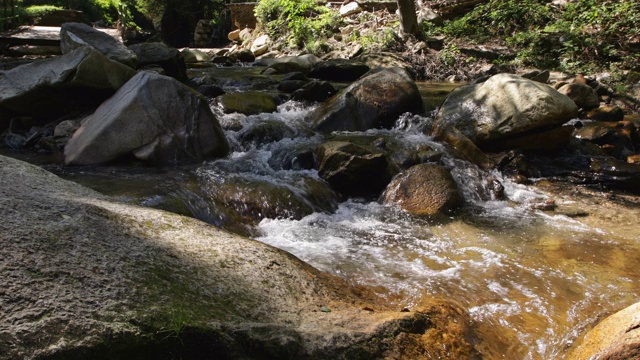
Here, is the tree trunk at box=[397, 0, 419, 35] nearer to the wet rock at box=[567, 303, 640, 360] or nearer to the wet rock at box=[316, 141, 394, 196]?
the wet rock at box=[316, 141, 394, 196]

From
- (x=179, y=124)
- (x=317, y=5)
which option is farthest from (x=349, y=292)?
(x=317, y=5)

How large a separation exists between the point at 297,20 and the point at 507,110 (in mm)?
12381

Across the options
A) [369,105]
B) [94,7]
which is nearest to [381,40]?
[369,105]

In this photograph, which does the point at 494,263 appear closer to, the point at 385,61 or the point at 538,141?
the point at 538,141

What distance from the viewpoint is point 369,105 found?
26.8 ft

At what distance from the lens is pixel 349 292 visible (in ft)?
Answer: 10.2

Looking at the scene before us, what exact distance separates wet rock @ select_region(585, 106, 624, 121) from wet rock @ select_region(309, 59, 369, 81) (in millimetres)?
5439

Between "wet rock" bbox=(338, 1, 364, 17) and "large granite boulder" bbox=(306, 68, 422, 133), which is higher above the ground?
"wet rock" bbox=(338, 1, 364, 17)

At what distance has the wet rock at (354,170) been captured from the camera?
5.85 m

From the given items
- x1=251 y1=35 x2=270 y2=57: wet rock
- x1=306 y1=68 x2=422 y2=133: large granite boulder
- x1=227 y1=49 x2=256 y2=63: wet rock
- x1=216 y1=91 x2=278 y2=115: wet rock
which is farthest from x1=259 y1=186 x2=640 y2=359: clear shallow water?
x1=251 y1=35 x2=270 y2=57: wet rock

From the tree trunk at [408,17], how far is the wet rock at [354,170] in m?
9.78

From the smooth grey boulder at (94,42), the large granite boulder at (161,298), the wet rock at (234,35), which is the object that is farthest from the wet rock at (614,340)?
the wet rock at (234,35)

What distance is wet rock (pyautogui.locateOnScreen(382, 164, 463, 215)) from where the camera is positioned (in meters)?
5.34

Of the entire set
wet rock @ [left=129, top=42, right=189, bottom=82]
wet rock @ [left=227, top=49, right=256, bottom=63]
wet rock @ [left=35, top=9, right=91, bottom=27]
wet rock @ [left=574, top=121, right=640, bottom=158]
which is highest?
wet rock @ [left=35, top=9, right=91, bottom=27]
